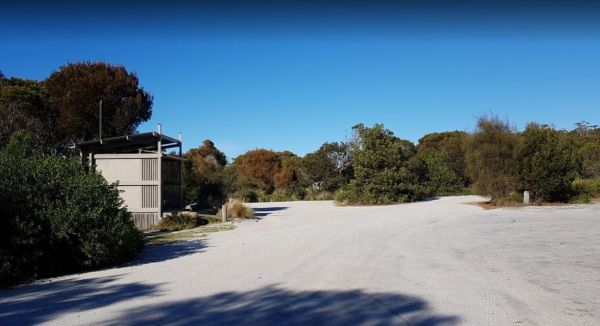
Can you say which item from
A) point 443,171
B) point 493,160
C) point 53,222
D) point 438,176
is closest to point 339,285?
point 53,222

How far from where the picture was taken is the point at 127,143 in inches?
704

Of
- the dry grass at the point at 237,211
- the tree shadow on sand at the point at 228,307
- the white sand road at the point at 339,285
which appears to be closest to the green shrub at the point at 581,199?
the white sand road at the point at 339,285

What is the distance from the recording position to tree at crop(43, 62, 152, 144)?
25.8 m

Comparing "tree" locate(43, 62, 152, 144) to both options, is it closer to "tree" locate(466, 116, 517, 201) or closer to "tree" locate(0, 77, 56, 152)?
"tree" locate(0, 77, 56, 152)

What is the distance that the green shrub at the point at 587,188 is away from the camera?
86.7 ft

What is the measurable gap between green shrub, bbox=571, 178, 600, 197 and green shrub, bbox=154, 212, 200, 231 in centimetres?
2118

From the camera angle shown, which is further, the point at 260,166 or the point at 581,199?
the point at 260,166

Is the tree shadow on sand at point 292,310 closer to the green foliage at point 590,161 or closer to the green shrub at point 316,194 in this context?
the green shrub at point 316,194

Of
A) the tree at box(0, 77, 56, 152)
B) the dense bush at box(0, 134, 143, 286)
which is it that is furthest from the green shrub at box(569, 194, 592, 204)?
the tree at box(0, 77, 56, 152)

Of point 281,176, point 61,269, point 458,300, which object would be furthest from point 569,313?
point 281,176

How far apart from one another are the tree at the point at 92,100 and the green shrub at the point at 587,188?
25191 mm

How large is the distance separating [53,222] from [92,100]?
Answer: 1979cm

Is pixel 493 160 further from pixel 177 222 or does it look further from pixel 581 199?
pixel 177 222

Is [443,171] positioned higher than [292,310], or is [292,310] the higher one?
[443,171]
